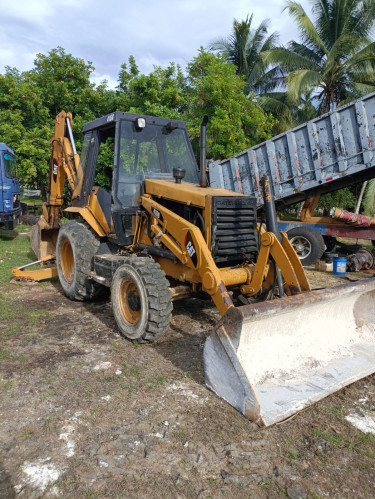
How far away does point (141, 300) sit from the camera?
4.30 metres

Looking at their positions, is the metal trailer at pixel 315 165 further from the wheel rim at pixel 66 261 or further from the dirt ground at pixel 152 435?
the dirt ground at pixel 152 435

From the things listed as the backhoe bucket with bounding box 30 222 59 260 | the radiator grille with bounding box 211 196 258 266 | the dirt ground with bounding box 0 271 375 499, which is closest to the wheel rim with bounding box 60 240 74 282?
the backhoe bucket with bounding box 30 222 59 260

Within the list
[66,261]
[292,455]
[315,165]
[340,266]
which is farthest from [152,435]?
[315,165]

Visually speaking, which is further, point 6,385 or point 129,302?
point 129,302

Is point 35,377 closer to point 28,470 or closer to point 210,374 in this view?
point 28,470

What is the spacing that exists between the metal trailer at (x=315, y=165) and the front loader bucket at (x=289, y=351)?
207 inches

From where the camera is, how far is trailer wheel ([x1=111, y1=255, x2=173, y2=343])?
4.21 meters

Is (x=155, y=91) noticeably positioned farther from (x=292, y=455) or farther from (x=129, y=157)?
(x=292, y=455)

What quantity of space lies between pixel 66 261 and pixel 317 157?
6.07 meters

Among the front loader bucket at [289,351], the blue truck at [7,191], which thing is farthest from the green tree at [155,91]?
the front loader bucket at [289,351]

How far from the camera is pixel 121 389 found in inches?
139

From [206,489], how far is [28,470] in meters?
1.12

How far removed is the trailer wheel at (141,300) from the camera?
13.8 feet

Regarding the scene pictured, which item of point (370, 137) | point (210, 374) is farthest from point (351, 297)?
point (370, 137)
